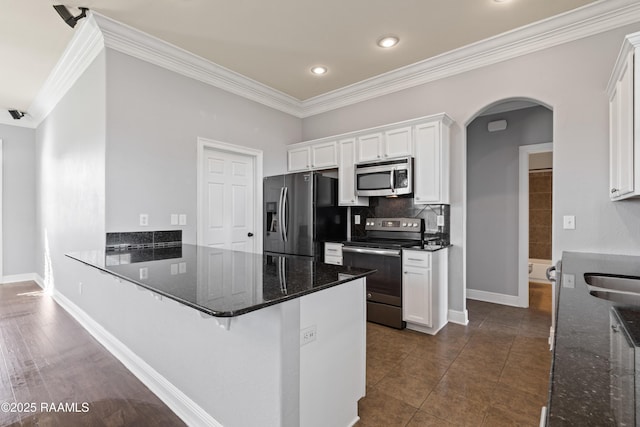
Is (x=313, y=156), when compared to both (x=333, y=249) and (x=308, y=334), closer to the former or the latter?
(x=333, y=249)

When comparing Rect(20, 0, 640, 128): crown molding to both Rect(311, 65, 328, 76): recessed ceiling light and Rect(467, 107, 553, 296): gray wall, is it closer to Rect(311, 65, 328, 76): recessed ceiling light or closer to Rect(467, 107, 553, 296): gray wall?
Rect(311, 65, 328, 76): recessed ceiling light

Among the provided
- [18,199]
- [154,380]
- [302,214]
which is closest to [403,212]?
[302,214]

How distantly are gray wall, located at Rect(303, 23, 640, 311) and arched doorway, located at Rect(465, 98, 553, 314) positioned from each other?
25.7 inches

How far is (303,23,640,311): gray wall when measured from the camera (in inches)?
105

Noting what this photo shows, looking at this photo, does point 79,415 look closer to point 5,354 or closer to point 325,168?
point 5,354

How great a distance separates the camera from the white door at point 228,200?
150 inches

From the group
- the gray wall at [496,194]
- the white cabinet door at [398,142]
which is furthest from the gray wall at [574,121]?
the gray wall at [496,194]

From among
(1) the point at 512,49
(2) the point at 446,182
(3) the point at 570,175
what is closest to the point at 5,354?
(2) the point at 446,182

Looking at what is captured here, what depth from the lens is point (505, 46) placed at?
10.4ft

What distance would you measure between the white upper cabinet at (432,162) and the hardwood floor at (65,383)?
2990mm

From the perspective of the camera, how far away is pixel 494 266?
4.33m

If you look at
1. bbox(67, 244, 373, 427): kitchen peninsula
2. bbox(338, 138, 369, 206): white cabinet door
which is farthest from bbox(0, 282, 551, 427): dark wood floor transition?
bbox(338, 138, 369, 206): white cabinet door

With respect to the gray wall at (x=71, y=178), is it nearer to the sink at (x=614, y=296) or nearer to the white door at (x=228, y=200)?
the white door at (x=228, y=200)

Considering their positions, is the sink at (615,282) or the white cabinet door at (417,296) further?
the white cabinet door at (417,296)
